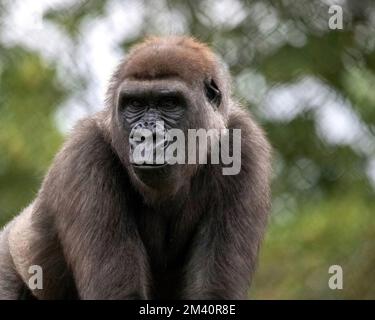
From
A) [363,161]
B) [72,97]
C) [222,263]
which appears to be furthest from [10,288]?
[363,161]

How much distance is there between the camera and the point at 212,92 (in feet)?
21.0

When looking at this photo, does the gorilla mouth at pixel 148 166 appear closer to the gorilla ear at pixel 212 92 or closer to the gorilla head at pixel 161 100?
the gorilla head at pixel 161 100

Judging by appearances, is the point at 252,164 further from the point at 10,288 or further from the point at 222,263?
the point at 10,288

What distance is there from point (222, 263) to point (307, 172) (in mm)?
4398

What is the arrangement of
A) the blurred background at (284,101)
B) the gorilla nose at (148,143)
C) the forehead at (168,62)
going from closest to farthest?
the gorilla nose at (148,143)
the forehead at (168,62)
the blurred background at (284,101)

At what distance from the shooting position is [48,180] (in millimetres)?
6562

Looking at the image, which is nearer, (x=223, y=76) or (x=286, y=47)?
(x=223, y=76)

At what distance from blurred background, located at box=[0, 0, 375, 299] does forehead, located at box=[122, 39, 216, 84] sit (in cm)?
363

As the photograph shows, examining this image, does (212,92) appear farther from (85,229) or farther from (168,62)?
(85,229)

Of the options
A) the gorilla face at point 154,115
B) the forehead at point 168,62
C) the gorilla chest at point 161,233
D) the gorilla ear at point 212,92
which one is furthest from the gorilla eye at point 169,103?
the gorilla chest at point 161,233

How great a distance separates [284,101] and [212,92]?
3.78 metres

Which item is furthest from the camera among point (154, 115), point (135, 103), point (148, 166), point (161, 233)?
point (161, 233)

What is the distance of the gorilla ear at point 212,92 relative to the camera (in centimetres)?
636

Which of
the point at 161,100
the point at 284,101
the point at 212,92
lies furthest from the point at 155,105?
the point at 284,101
